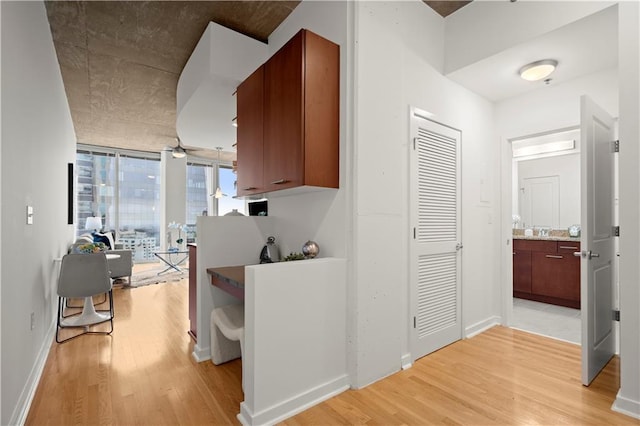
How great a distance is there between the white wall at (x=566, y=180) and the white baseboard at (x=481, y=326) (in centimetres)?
232

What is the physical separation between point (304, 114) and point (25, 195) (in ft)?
6.35

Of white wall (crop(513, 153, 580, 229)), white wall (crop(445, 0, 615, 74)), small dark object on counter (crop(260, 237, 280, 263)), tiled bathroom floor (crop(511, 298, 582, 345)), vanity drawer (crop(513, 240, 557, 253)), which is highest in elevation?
→ white wall (crop(445, 0, 615, 74))

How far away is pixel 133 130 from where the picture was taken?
6.40 metres

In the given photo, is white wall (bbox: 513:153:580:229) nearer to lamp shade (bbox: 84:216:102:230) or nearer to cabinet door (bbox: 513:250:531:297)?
cabinet door (bbox: 513:250:531:297)

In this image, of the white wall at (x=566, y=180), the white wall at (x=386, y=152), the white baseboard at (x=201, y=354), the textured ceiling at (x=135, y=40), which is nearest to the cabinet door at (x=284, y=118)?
the white wall at (x=386, y=152)

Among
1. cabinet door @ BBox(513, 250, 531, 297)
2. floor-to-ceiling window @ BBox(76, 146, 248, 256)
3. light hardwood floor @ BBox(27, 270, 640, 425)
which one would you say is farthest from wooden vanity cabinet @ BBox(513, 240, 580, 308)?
floor-to-ceiling window @ BBox(76, 146, 248, 256)

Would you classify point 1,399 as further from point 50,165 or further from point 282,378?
point 50,165

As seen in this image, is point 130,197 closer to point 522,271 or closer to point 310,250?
point 310,250

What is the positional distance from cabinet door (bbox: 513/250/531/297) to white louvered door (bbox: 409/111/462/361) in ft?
7.22

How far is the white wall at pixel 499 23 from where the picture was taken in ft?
7.49

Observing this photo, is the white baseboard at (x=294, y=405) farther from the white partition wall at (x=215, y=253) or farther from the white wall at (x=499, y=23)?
the white wall at (x=499, y=23)

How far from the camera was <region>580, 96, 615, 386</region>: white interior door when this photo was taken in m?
2.24

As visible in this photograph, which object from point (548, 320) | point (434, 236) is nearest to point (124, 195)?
point (434, 236)

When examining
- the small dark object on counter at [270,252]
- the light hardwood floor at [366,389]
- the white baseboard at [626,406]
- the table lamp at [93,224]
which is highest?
the table lamp at [93,224]
